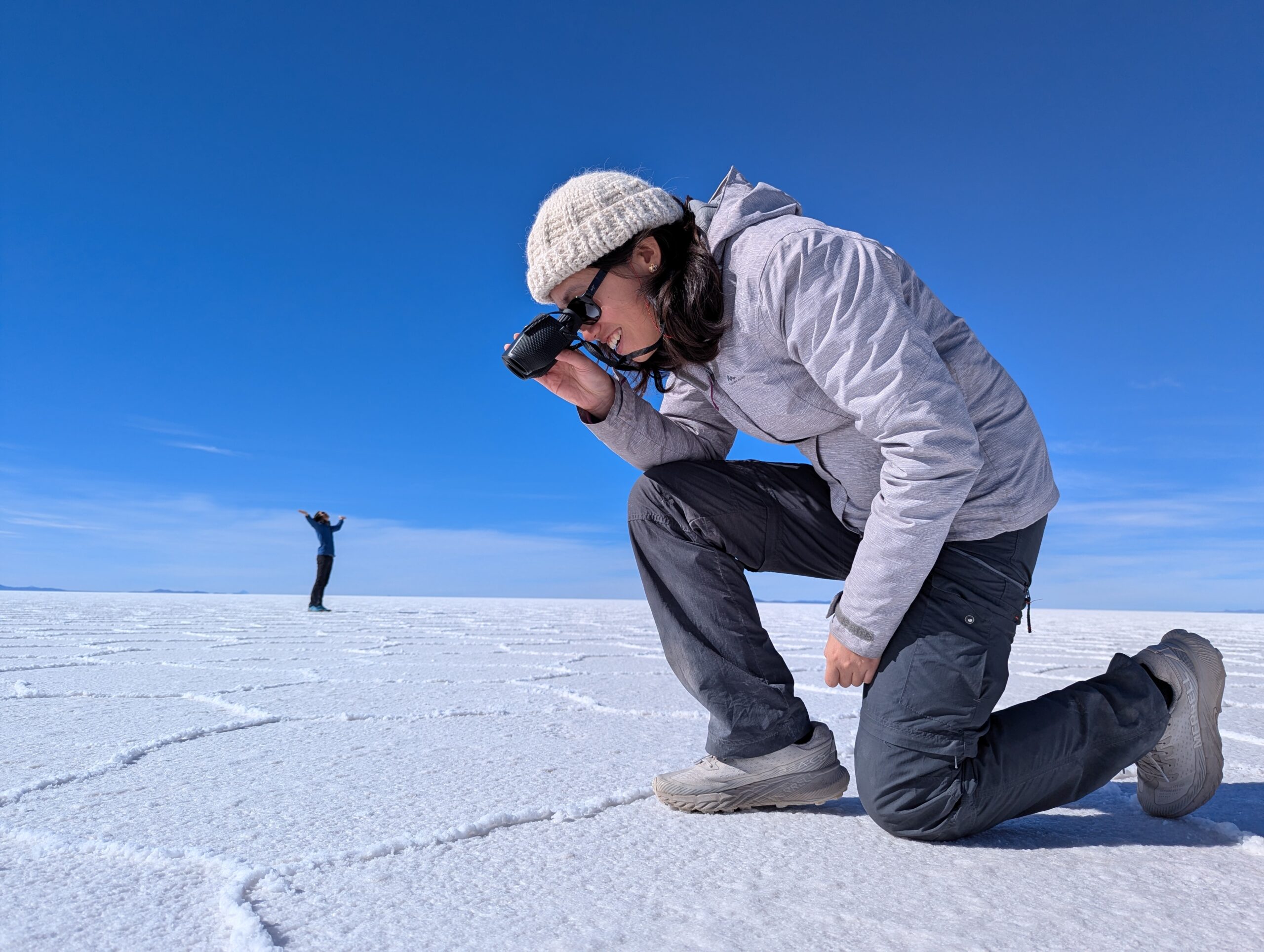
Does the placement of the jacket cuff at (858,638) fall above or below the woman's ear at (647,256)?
below

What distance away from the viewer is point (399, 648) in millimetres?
3672

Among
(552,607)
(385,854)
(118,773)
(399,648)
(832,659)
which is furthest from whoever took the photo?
(552,607)

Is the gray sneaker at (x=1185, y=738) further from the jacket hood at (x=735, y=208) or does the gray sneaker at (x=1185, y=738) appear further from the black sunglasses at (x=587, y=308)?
the black sunglasses at (x=587, y=308)

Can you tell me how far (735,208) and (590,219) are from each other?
220mm

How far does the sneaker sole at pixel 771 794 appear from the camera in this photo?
1.13m

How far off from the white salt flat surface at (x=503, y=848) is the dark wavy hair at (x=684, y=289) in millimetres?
685

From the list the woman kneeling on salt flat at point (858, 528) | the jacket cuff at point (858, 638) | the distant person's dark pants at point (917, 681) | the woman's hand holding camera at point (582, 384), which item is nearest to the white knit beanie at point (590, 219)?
the woman kneeling on salt flat at point (858, 528)

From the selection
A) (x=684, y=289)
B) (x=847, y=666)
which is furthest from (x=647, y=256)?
(x=847, y=666)

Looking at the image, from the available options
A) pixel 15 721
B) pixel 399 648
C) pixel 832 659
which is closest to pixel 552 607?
pixel 399 648

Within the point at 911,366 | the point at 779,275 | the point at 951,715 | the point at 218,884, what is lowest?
the point at 218,884

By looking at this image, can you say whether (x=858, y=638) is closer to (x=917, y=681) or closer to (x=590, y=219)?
(x=917, y=681)

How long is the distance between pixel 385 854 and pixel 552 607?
9381 mm

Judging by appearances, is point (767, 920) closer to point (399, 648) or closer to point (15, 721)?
point (15, 721)

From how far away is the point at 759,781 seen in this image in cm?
115
